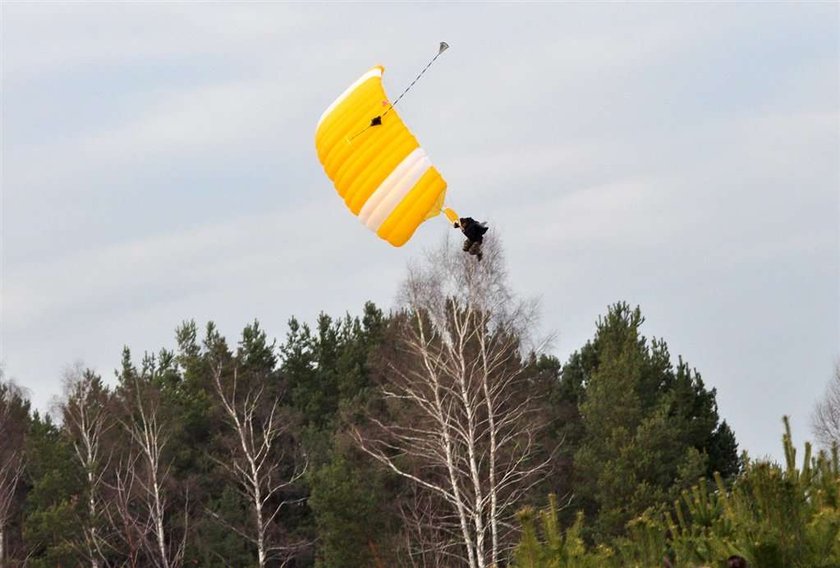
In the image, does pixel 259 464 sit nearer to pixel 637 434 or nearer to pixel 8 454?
pixel 8 454

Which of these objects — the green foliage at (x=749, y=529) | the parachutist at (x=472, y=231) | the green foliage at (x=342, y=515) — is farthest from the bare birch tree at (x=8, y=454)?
the green foliage at (x=749, y=529)

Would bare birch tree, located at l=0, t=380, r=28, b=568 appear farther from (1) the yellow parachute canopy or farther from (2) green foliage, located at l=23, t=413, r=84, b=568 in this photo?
(1) the yellow parachute canopy

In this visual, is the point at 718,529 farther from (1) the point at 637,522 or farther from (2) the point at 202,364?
(2) the point at 202,364

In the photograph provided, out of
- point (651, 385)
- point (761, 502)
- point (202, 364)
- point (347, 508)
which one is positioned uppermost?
point (202, 364)

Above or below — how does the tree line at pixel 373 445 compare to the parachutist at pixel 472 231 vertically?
above

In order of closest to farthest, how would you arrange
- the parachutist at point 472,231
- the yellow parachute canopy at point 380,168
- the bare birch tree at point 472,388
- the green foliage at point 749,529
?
the green foliage at point 749,529 → the parachutist at point 472,231 → the yellow parachute canopy at point 380,168 → the bare birch tree at point 472,388

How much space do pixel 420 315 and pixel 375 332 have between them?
50.5 ft

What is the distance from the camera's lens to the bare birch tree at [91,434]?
4281cm

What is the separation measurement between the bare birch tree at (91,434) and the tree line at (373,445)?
0.11 meters

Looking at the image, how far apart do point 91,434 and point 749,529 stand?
132ft

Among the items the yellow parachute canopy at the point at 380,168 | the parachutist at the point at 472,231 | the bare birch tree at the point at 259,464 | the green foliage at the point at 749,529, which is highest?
the bare birch tree at the point at 259,464

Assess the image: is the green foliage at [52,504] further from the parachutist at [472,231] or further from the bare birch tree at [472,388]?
the parachutist at [472,231]

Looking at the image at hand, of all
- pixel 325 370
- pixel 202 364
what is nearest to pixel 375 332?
pixel 325 370

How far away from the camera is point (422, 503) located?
4031 centimetres
